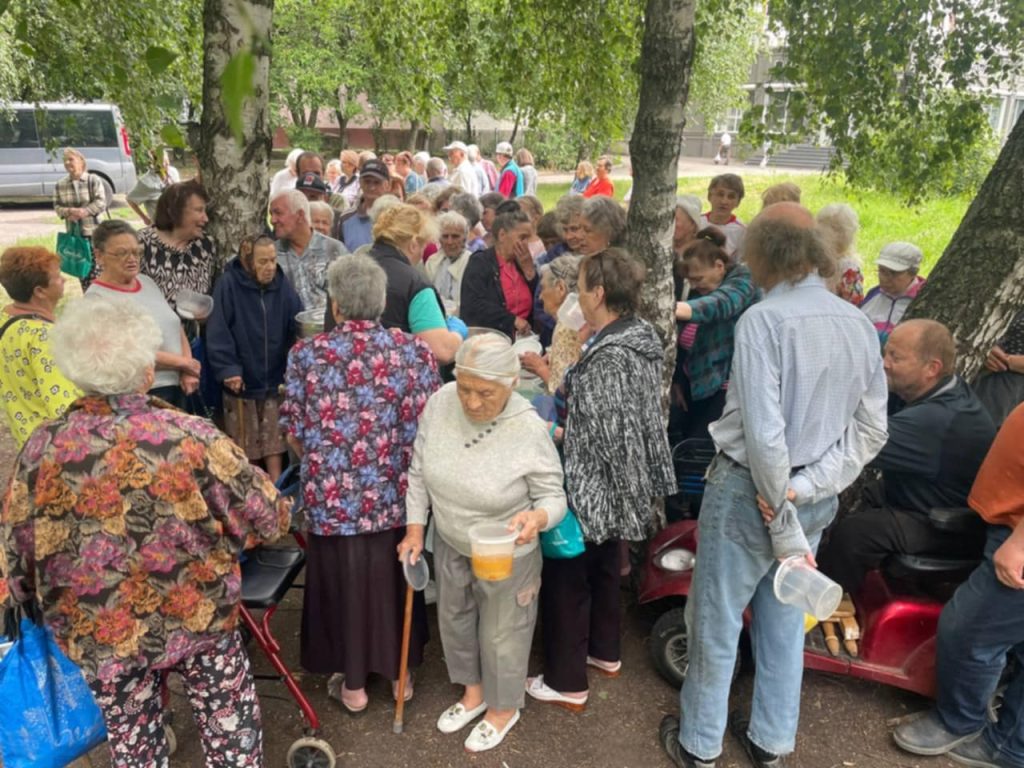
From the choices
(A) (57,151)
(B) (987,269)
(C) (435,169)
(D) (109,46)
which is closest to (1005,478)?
(B) (987,269)

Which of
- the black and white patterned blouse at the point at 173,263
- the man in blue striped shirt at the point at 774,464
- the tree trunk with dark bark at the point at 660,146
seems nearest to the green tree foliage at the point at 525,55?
the tree trunk with dark bark at the point at 660,146

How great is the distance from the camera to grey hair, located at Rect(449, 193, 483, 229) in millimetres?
6320

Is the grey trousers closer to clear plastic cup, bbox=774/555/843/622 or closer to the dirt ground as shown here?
the dirt ground

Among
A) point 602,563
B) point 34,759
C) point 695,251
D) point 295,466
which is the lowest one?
point 34,759

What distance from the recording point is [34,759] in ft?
7.63

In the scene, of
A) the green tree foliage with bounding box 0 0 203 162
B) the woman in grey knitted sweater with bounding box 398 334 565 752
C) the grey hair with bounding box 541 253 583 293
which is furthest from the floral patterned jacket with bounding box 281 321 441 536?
the green tree foliage with bounding box 0 0 203 162

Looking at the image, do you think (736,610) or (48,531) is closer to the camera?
(48,531)

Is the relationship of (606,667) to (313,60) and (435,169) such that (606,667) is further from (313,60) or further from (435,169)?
(313,60)

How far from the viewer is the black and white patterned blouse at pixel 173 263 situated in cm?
391

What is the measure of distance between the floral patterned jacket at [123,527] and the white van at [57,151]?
1683cm

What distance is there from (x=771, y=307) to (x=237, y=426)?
9.53 feet

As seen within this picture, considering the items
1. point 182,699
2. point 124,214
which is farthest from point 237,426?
point 124,214

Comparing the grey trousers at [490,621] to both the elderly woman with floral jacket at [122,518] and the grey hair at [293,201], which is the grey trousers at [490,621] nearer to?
the elderly woman with floral jacket at [122,518]

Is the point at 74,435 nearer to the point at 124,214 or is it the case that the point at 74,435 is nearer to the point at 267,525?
the point at 267,525
